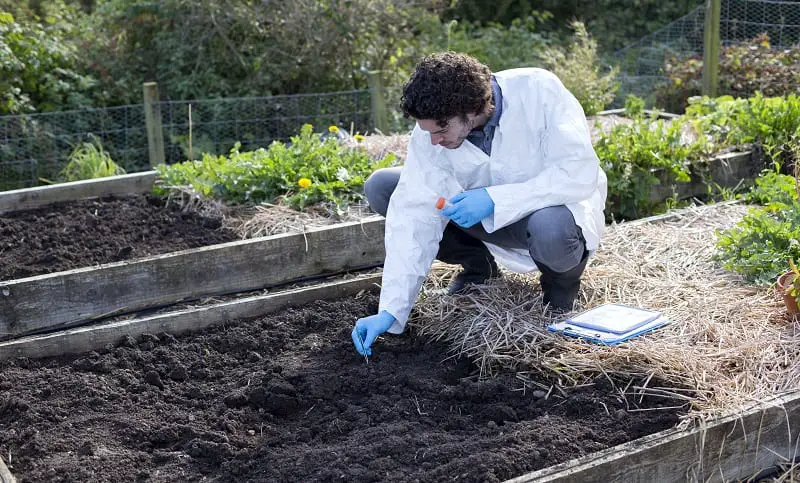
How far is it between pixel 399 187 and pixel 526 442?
1.20 m

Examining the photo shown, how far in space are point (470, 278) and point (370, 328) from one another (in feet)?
2.36

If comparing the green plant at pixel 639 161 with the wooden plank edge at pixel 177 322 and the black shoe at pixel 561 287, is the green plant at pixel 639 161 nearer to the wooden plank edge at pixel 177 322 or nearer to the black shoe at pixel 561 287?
the black shoe at pixel 561 287

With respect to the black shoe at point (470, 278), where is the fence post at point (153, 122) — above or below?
above

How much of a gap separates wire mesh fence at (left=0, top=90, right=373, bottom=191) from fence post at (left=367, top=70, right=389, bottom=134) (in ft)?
0.40

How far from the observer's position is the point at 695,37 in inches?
375

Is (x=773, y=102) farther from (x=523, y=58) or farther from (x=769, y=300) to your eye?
(x=523, y=58)

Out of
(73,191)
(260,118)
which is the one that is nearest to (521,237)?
(73,191)

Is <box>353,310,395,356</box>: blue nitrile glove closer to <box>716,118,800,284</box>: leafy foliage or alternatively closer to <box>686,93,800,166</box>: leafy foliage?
<box>716,118,800,284</box>: leafy foliage

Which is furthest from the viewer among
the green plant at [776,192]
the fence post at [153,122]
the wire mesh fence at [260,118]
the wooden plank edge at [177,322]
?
the wire mesh fence at [260,118]

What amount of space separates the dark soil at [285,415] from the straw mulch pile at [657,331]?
10cm

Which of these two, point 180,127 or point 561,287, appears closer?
point 561,287

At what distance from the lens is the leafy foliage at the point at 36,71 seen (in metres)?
7.00

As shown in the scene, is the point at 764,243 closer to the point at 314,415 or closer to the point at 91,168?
the point at 314,415

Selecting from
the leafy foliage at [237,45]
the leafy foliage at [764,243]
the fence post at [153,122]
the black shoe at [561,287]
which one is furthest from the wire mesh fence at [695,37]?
the black shoe at [561,287]
